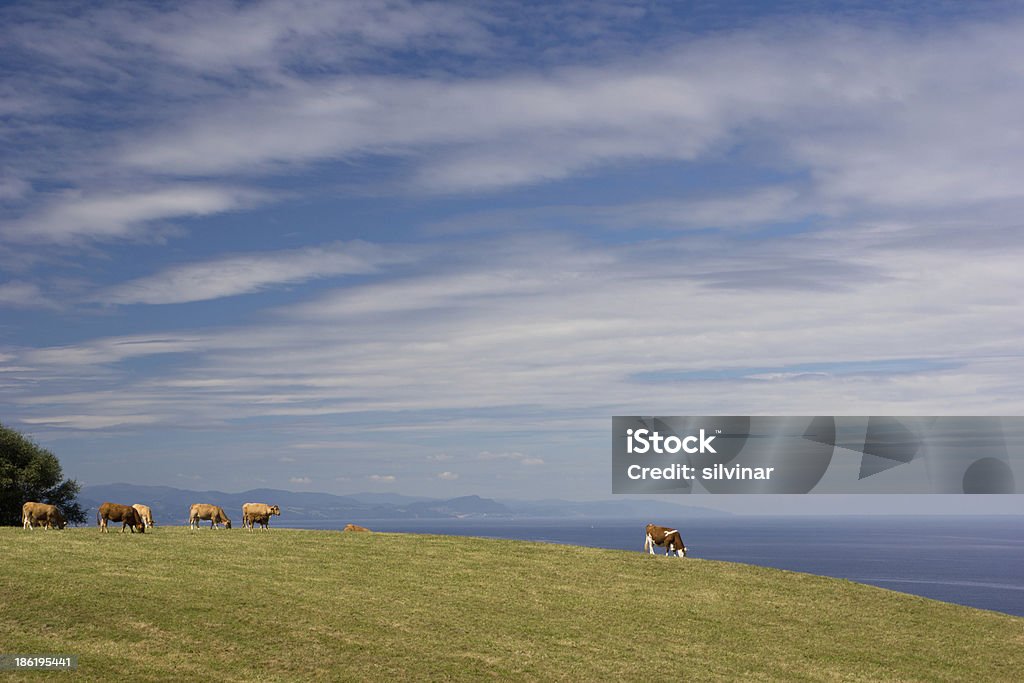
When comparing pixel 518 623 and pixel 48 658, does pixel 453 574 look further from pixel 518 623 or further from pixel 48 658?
pixel 48 658

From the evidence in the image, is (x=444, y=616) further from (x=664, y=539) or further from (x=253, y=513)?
(x=253, y=513)

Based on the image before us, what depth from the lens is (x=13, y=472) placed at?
Result: 206 ft

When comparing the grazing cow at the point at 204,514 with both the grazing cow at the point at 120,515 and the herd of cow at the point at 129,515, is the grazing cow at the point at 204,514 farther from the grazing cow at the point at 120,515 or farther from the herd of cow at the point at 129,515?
the grazing cow at the point at 120,515

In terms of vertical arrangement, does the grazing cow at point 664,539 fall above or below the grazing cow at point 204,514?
below

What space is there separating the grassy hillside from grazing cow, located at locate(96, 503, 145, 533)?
136 centimetres

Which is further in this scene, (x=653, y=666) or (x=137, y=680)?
(x=653, y=666)

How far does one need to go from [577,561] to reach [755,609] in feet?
28.6

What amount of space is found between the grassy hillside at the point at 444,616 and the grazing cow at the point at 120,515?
1.36 meters

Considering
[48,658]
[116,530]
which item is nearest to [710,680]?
[48,658]

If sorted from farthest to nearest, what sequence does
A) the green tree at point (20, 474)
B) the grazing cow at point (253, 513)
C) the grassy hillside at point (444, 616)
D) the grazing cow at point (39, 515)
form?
the green tree at point (20, 474), the grazing cow at point (253, 513), the grazing cow at point (39, 515), the grassy hillside at point (444, 616)

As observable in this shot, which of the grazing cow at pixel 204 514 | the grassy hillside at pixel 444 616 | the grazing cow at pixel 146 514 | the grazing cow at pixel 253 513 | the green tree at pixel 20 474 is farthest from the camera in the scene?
the green tree at pixel 20 474

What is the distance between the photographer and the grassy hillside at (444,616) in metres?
23.9

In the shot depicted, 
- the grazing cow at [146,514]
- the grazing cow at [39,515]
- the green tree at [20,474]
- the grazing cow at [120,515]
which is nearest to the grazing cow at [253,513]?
the grazing cow at [146,514]

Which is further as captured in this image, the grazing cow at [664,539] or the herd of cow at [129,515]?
the grazing cow at [664,539]
